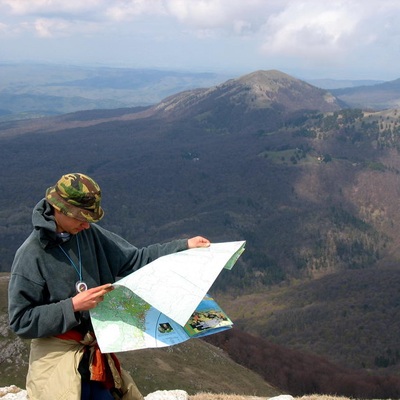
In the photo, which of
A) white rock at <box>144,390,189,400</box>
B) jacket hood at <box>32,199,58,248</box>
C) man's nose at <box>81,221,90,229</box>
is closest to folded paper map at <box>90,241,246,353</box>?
man's nose at <box>81,221,90,229</box>

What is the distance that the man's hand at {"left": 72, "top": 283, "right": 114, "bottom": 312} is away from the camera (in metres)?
5.35

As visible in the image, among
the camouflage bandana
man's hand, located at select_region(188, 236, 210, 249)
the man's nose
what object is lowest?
man's hand, located at select_region(188, 236, 210, 249)

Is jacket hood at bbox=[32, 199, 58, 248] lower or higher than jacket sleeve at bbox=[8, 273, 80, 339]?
higher

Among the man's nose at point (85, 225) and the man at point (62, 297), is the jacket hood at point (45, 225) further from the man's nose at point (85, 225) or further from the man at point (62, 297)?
the man's nose at point (85, 225)

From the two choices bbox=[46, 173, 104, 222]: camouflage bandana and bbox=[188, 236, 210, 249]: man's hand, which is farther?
bbox=[188, 236, 210, 249]: man's hand

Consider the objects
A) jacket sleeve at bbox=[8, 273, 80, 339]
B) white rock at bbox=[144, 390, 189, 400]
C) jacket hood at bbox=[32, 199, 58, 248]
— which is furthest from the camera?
white rock at bbox=[144, 390, 189, 400]

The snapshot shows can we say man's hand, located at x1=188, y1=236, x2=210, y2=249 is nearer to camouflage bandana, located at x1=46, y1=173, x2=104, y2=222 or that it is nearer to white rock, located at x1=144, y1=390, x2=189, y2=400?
camouflage bandana, located at x1=46, y1=173, x2=104, y2=222

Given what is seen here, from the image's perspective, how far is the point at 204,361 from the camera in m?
48.3

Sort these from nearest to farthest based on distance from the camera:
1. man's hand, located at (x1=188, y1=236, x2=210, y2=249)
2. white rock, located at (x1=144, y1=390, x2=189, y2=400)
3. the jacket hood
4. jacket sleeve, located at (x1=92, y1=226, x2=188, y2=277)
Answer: the jacket hood → jacket sleeve, located at (x1=92, y1=226, x2=188, y2=277) → man's hand, located at (x1=188, y1=236, x2=210, y2=249) → white rock, located at (x1=144, y1=390, x2=189, y2=400)

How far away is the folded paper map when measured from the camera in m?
5.62

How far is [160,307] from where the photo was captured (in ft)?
18.3

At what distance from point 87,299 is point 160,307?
0.89 m

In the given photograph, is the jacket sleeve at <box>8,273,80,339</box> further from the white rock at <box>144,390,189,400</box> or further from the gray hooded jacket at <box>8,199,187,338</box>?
the white rock at <box>144,390,189,400</box>

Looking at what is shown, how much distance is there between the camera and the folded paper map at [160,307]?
221 inches
